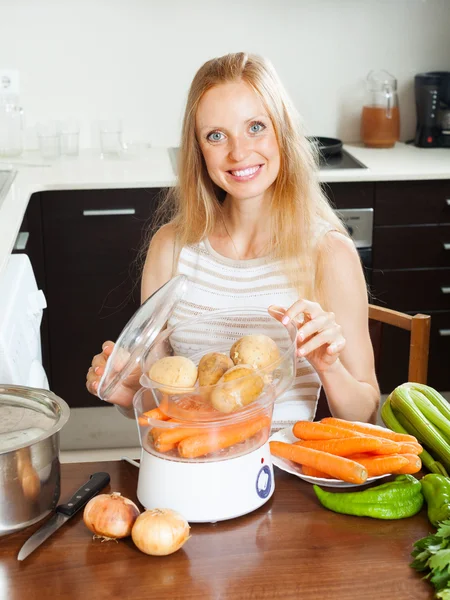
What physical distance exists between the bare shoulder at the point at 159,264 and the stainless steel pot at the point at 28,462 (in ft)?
2.26

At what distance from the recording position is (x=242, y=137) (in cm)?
169

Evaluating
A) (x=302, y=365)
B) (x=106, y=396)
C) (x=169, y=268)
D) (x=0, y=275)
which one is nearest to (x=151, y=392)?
(x=106, y=396)

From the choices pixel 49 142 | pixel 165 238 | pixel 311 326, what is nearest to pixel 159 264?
pixel 165 238

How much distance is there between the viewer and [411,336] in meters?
1.83

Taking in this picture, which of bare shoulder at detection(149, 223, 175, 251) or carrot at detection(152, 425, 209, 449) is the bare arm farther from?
carrot at detection(152, 425, 209, 449)

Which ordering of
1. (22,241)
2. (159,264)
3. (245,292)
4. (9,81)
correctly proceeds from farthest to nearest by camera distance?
(9,81)
(22,241)
(159,264)
(245,292)

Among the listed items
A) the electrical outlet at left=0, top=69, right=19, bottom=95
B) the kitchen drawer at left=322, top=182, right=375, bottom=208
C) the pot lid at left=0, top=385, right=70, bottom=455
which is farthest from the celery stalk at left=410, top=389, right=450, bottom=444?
the electrical outlet at left=0, top=69, right=19, bottom=95

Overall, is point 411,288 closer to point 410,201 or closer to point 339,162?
point 410,201

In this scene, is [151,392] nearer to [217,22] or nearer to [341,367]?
[341,367]

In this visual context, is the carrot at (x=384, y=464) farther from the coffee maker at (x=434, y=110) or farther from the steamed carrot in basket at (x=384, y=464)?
the coffee maker at (x=434, y=110)

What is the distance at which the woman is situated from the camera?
1.69 m

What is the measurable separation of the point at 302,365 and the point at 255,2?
213 centimetres

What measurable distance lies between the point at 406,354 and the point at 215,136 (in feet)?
5.70

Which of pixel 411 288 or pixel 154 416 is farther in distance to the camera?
pixel 411 288
